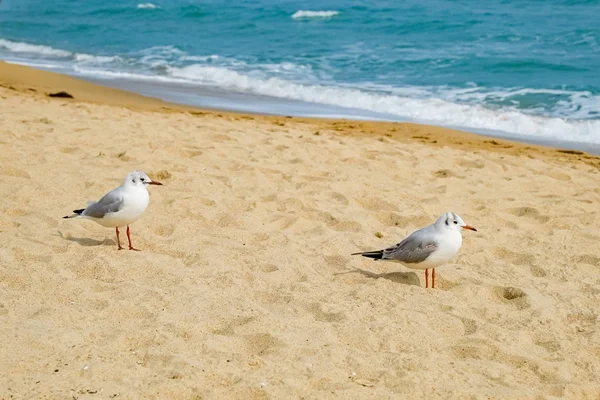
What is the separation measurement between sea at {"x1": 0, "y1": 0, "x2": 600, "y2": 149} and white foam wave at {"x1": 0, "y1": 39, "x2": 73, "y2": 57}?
50 millimetres

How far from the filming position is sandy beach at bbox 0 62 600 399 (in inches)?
142

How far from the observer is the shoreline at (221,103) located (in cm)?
1051

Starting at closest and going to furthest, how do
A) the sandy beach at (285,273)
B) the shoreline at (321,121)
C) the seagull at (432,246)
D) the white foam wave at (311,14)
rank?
the sandy beach at (285,273) → the seagull at (432,246) → the shoreline at (321,121) → the white foam wave at (311,14)

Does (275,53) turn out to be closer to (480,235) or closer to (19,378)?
(480,235)

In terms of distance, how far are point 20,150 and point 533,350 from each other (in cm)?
505

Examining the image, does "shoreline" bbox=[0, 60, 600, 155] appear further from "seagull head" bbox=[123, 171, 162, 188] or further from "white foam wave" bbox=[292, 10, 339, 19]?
"white foam wave" bbox=[292, 10, 339, 19]

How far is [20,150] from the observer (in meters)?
7.14

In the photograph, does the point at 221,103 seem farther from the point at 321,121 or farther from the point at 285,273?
the point at 285,273

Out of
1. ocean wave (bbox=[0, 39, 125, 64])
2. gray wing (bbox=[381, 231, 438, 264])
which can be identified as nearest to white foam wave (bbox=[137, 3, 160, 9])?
ocean wave (bbox=[0, 39, 125, 64])

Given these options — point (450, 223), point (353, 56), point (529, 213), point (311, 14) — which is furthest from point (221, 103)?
point (311, 14)

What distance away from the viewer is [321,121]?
10656 millimetres

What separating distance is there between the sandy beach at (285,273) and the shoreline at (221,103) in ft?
5.65

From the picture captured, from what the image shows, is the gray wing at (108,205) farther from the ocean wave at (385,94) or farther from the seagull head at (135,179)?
the ocean wave at (385,94)

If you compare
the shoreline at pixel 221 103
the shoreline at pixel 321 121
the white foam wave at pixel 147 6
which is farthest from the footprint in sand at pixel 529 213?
the white foam wave at pixel 147 6
